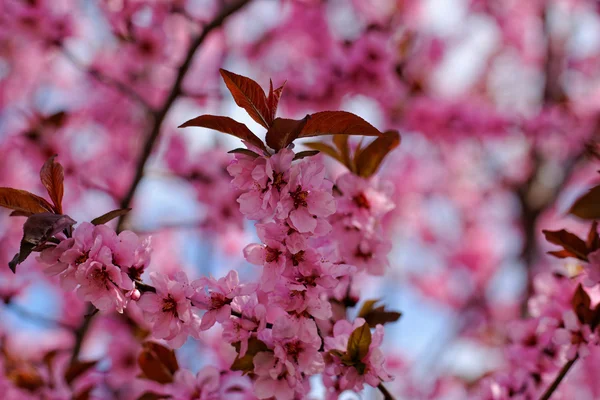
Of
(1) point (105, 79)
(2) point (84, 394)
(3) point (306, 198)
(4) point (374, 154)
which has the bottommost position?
(2) point (84, 394)

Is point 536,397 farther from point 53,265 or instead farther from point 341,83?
point 341,83

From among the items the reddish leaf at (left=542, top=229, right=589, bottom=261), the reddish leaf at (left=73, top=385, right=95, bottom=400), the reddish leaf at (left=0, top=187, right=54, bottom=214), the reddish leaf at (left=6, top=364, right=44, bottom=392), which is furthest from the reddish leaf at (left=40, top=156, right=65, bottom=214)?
the reddish leaf at (left=542, top=229, right=589, bottom=261)

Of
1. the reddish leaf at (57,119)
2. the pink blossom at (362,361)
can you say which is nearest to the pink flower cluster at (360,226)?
the pink blossom at (362,361)

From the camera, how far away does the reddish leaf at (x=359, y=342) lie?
1021 mm

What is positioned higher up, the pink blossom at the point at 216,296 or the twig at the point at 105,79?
the twig at the point at 105,79

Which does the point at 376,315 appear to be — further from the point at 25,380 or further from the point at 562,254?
the point at 25,380

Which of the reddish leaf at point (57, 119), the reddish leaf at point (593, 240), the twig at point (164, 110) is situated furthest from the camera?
the reddish leaf at point (57, 119)

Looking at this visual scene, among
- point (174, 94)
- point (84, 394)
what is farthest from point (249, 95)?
point (174, 94)

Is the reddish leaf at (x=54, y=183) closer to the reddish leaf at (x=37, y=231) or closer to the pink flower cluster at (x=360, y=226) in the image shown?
the reddish leaf at (x=37, y=231)

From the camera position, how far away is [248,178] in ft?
3.14

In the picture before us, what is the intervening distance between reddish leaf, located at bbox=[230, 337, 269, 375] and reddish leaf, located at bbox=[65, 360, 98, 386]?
656 mm

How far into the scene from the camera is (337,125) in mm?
953

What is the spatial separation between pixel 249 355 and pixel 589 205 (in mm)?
785

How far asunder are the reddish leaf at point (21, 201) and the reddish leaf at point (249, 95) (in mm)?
388
